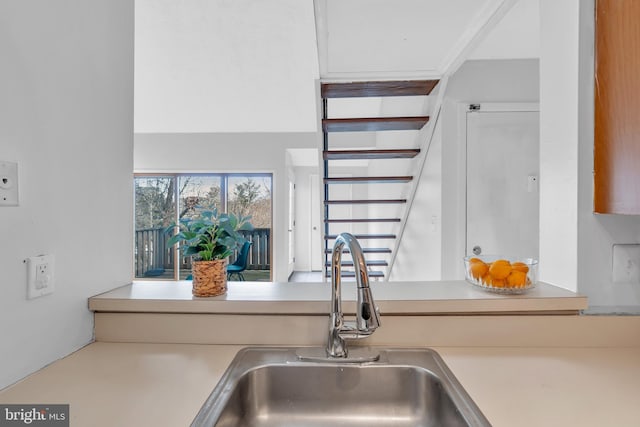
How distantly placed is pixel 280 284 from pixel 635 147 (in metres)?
1.05

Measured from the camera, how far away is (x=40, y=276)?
78 centimetres

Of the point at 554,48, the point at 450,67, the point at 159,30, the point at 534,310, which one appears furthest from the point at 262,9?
the point at 534,310

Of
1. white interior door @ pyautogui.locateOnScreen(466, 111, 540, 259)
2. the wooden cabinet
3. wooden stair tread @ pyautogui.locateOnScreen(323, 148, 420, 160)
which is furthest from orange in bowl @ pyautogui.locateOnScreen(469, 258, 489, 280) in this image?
wooden stair tread @ pyautogui.locateOnScreen(323, 148, 420, 160)

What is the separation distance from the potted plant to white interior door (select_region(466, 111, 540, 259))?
182cm

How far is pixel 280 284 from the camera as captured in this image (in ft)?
3.92

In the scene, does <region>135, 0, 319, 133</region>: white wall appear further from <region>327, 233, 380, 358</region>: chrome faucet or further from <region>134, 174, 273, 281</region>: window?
<region>327, 233, 380, 358</region>: chrome faucet

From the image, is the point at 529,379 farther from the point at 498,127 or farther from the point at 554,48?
the point at 498,127

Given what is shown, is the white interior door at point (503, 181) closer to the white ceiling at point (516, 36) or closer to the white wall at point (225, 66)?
the white ceiling at point (516, 36)

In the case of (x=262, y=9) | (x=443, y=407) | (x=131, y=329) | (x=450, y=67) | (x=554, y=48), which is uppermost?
(x=262, y=9)

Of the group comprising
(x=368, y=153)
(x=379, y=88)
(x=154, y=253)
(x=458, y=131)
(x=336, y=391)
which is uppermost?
(x=379, y=88)

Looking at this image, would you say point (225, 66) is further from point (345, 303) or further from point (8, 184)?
point (345, 303)

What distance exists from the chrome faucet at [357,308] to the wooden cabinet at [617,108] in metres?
0.65

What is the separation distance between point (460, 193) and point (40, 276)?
2242 mm

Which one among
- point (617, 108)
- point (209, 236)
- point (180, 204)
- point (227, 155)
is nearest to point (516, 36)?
point (617, 108)
